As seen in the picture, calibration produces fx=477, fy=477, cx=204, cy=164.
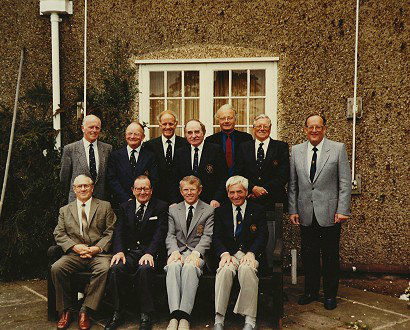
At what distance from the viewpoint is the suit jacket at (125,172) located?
4992 millimetres

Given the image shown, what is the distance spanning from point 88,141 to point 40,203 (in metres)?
1.58

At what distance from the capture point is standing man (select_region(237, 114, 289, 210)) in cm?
497

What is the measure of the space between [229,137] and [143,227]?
54.7 inches

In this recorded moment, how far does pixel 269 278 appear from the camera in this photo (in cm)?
426

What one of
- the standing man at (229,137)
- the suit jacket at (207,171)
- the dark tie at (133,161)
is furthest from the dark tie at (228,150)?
the dark tie at (133,161)

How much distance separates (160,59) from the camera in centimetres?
658

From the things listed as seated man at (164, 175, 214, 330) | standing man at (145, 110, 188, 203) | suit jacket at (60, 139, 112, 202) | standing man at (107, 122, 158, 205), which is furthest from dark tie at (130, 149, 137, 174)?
seated man at (164, 175, 214, 330)

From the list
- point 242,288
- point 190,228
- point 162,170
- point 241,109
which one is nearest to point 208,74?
point 241,109

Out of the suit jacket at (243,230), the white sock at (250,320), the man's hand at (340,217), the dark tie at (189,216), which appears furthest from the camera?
the man's hand at (340,217)

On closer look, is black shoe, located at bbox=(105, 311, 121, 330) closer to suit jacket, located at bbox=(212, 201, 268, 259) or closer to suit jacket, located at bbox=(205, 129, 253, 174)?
suit jacket, located at bbox=(212, 201, 268, 259)

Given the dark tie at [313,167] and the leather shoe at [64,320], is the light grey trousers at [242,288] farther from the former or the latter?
the leather shoe at [64,320]

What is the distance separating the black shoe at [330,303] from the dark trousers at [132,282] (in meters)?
1.81

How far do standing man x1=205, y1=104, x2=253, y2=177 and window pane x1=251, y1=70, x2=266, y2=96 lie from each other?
57.0 inches

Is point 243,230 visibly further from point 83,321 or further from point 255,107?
point 255,107
